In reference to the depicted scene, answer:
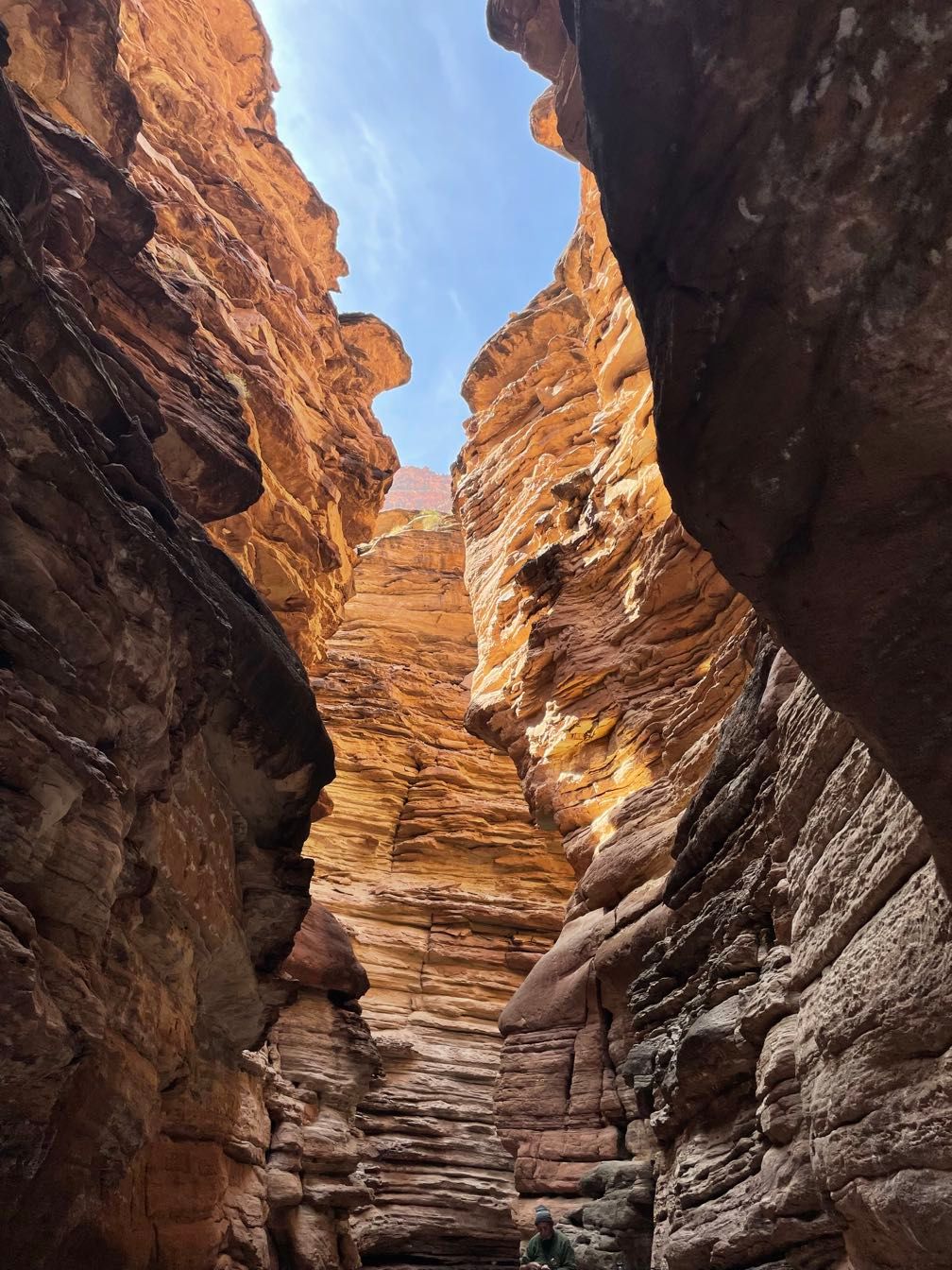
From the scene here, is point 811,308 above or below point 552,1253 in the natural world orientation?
above

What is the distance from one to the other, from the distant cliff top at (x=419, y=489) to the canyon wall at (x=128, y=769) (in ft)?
407

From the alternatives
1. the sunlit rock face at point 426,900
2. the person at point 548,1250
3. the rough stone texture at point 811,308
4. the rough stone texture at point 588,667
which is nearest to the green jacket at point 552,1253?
the person at point 548,1250

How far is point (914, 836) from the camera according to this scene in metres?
4.27

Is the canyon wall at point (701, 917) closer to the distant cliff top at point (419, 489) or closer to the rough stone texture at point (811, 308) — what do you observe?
the rough stone texture at point (811, 308)

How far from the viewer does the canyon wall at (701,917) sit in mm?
4000

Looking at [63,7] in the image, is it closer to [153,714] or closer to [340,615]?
[153,714]

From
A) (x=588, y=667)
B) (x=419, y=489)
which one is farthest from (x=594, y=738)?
(x=419, y=489)

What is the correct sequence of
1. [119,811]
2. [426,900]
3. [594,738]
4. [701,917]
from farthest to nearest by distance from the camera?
[426,900]
[594,738]
[701,917]
[119,811]

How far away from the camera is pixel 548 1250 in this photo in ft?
27.2

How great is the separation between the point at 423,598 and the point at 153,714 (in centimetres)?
3543

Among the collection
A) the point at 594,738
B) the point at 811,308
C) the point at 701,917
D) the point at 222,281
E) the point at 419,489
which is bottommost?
the point at 701,917

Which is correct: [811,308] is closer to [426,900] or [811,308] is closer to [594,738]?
[594,738]

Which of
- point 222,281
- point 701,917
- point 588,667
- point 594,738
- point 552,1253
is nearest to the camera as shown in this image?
point 701,917

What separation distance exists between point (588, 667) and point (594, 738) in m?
1.64
